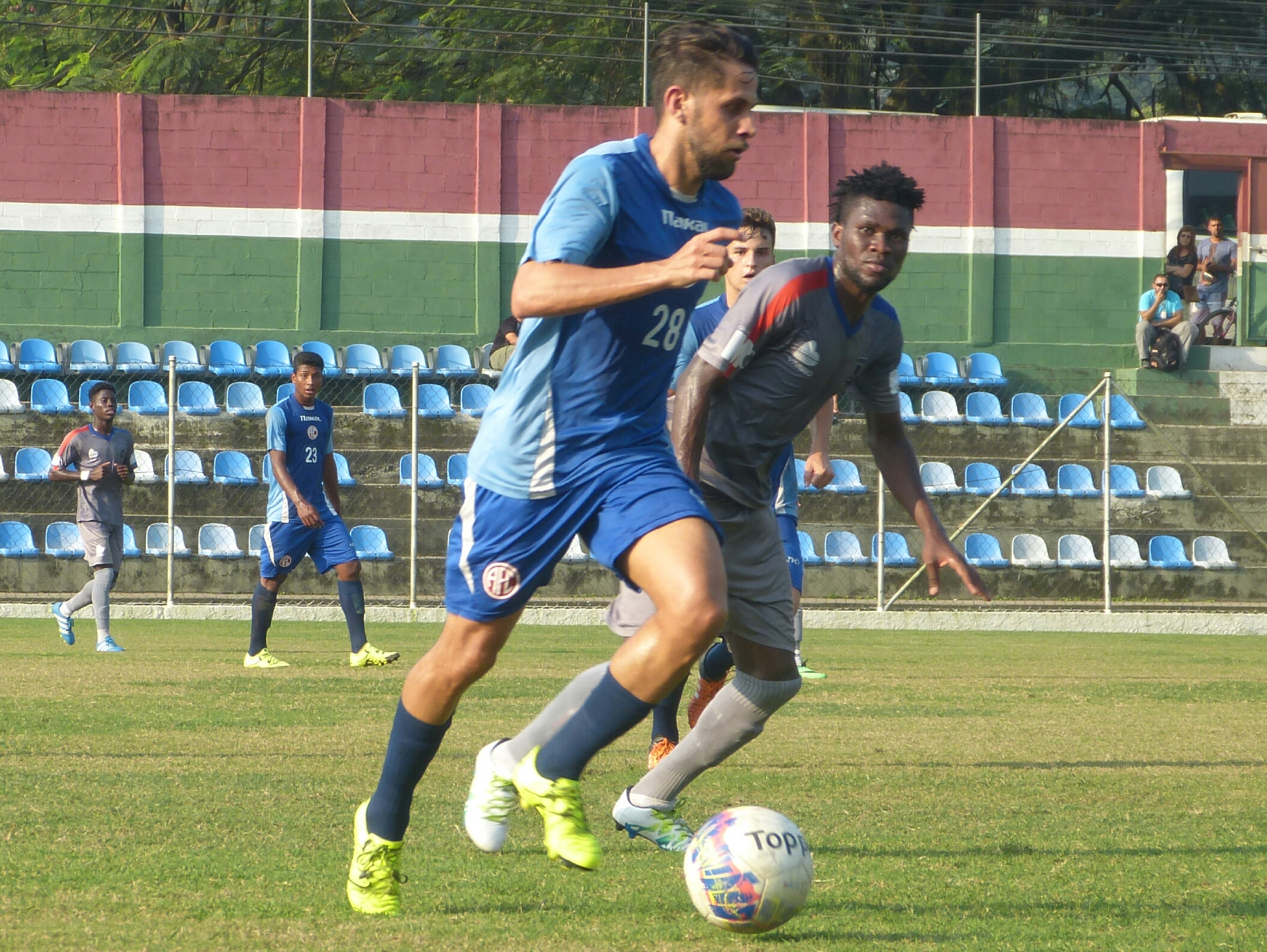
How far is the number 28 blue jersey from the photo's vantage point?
13.2 feet

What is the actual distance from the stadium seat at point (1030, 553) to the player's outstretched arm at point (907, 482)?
48.4ft

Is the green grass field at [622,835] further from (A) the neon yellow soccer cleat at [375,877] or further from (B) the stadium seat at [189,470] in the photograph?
(B) the stadium seat at [189,470]

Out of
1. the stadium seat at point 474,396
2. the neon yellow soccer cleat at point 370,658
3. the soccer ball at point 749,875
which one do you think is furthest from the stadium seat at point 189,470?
the soccer ball at point 749,875

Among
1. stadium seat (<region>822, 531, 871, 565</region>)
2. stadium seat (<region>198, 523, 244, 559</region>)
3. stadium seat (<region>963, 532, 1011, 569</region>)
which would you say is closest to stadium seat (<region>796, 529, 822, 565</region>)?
stadium seat (<region>822, 531, 871, 565</region>)

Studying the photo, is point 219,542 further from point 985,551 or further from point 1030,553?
point 1030,553

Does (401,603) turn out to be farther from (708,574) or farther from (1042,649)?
(708,574)

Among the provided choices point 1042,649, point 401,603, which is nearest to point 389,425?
point 401,603

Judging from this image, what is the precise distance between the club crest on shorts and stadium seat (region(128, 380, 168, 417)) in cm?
1736

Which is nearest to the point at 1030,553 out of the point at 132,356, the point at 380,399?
the point at 380,399

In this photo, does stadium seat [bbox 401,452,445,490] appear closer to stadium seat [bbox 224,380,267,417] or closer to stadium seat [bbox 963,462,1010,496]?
stadium seat [bbox 224,380,267,417]

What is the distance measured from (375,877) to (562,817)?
2.03 feet

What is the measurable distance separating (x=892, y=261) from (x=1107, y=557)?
13327 millimetres

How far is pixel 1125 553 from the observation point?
65.9ft

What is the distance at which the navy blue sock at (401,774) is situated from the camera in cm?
417
